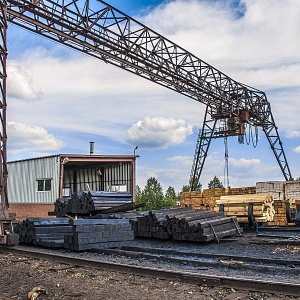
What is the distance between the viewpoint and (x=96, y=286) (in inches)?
254

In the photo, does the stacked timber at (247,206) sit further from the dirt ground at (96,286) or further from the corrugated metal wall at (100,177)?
the corrugated metal wall at (100,177)

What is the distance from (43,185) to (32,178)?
1.38 metres

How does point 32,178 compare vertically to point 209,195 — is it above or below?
above

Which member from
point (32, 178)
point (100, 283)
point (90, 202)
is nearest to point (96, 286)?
point (100, 283)

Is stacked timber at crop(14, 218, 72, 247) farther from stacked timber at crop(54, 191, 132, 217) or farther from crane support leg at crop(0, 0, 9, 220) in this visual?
stacked timber at crop(54, 191, 132, 217)

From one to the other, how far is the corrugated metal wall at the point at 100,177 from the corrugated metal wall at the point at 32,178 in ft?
10.6

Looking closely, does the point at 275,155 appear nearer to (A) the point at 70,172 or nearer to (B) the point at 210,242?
(A) the point at 70,172

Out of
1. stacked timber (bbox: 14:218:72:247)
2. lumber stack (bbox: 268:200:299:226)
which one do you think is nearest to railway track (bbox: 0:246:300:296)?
stacked timber (bbox: 14:218:72:247)

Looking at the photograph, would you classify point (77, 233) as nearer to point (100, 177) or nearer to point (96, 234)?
point (96, 234)

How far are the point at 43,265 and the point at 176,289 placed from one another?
3756mm

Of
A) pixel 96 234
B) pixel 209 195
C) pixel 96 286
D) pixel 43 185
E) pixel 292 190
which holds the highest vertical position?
pixel 43 185

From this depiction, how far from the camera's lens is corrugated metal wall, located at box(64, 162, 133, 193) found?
2497 centimetres

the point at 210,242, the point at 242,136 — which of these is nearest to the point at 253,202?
the point at 210,242

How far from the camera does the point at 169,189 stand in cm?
5684
